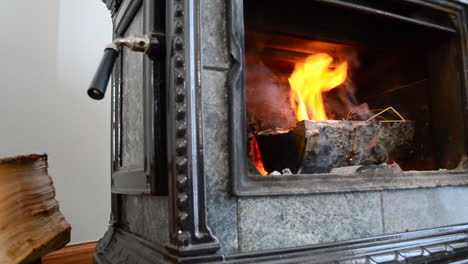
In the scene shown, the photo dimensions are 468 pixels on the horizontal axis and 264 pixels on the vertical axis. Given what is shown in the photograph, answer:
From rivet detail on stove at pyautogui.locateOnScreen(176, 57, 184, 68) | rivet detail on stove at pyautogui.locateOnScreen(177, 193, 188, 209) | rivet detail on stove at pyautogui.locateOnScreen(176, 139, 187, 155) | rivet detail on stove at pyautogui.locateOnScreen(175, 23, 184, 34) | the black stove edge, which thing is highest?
rivet detail on stove at pyautogui.locateOnScreen(175, 23, 184, 34)

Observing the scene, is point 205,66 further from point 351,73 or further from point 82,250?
point 82,250

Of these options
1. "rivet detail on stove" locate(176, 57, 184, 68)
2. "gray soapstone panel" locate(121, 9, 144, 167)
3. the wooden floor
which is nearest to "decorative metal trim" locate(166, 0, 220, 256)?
"rivet detail on stove" locate(176, 57, 184, 68)

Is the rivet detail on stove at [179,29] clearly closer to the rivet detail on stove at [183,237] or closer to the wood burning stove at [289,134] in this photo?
the wood burning stove at [289,134]

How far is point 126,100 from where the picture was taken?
1.21m

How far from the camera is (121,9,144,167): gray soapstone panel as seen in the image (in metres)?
1.04

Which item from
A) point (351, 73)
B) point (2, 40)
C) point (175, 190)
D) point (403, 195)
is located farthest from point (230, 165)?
point (2, 40)

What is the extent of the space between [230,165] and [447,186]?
0.68 metres

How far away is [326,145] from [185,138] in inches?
18.8

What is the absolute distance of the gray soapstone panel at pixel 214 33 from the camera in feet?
2.70

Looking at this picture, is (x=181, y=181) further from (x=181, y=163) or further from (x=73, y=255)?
(x=73, y=255)

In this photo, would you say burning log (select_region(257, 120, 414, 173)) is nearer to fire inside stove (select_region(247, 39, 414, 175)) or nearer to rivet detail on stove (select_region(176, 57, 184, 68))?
fire inside stove (select_region(247, 39, 414, 175))

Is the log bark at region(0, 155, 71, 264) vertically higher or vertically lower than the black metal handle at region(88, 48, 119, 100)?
lower

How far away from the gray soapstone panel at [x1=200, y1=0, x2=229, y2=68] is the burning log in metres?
0.34

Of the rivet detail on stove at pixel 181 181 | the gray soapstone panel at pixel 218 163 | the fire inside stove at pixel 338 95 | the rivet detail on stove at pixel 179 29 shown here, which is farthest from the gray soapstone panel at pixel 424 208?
the rivet detail on stove at pixel 179 29
